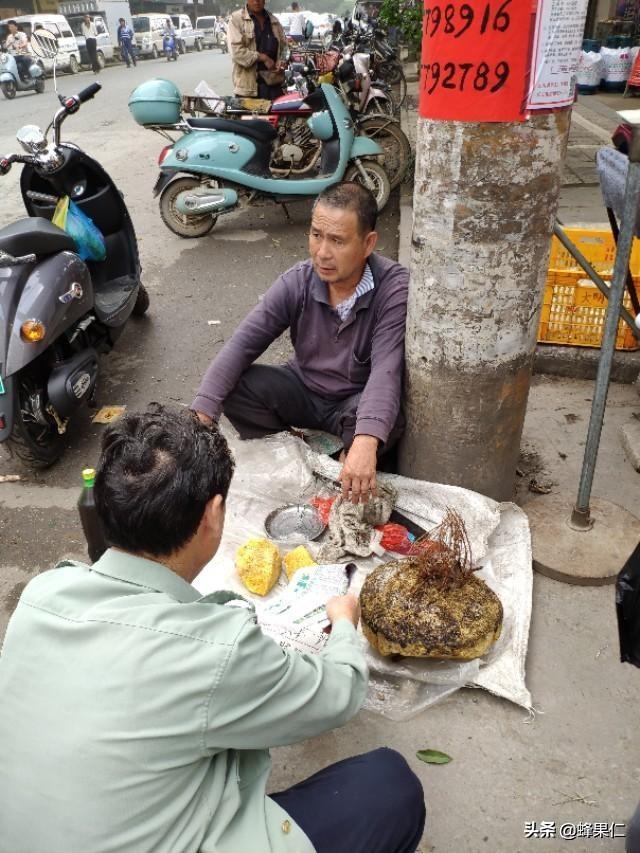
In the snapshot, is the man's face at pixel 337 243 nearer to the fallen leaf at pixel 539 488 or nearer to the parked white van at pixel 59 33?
the fallen leaf at pixel 539 488

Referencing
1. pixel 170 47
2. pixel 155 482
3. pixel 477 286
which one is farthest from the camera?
pixel 170 47

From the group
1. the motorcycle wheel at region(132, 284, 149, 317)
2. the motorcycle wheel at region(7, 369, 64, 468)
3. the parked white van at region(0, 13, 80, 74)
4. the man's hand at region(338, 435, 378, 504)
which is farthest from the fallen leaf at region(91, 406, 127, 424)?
the parked white van at region(0, 13, 80, 74)

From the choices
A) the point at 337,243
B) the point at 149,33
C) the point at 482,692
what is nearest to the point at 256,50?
the point at 337,243

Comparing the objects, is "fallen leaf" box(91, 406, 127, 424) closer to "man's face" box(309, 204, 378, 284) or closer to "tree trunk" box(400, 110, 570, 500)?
"man's face" box(309, 204, 378, 284)

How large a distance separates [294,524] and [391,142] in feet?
17.7

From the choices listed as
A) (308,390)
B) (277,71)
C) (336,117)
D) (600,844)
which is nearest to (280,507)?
(308,390)

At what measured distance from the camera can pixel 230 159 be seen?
611 centimetres

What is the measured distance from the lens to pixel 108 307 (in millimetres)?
4055

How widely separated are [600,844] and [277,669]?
117 centimetres

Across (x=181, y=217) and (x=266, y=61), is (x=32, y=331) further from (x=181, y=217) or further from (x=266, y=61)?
(x=266, y=61)

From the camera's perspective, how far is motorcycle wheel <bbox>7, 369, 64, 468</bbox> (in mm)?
3113

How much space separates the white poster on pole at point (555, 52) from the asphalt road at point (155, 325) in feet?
8.03

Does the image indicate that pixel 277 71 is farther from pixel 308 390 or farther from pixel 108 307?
pixel 308 390

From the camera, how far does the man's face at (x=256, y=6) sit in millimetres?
7429
